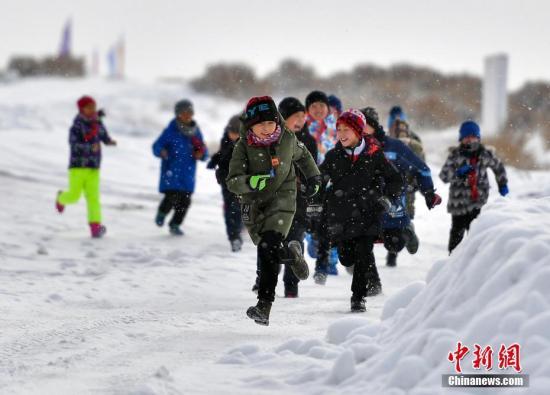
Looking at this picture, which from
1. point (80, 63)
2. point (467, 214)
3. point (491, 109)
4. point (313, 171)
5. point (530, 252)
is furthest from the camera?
point (80, 63)

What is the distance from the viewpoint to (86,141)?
11508 millimetres

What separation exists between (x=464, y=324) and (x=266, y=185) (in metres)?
2.55

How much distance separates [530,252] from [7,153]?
1704 centimetres

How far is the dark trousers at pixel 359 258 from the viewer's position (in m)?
6.84

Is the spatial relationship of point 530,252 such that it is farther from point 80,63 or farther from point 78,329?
point 80,63

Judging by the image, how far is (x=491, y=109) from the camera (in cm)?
3200

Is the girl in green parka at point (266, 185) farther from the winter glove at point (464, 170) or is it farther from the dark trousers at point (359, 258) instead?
the winter glove at point (464, 170)

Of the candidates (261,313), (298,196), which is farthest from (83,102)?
(261,313)

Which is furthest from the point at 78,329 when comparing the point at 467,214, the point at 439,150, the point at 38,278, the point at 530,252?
the point at 439,150

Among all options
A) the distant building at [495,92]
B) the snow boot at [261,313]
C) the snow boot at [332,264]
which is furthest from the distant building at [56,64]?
the snow boot at [261,313]

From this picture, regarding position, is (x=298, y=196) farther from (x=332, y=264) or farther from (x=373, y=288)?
(x=332, y=264)

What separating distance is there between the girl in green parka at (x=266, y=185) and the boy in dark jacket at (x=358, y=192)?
63 cm

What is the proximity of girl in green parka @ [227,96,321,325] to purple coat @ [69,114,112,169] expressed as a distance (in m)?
5.59

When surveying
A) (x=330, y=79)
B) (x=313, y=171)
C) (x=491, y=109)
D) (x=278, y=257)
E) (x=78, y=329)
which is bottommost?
(x=78, y=329)
